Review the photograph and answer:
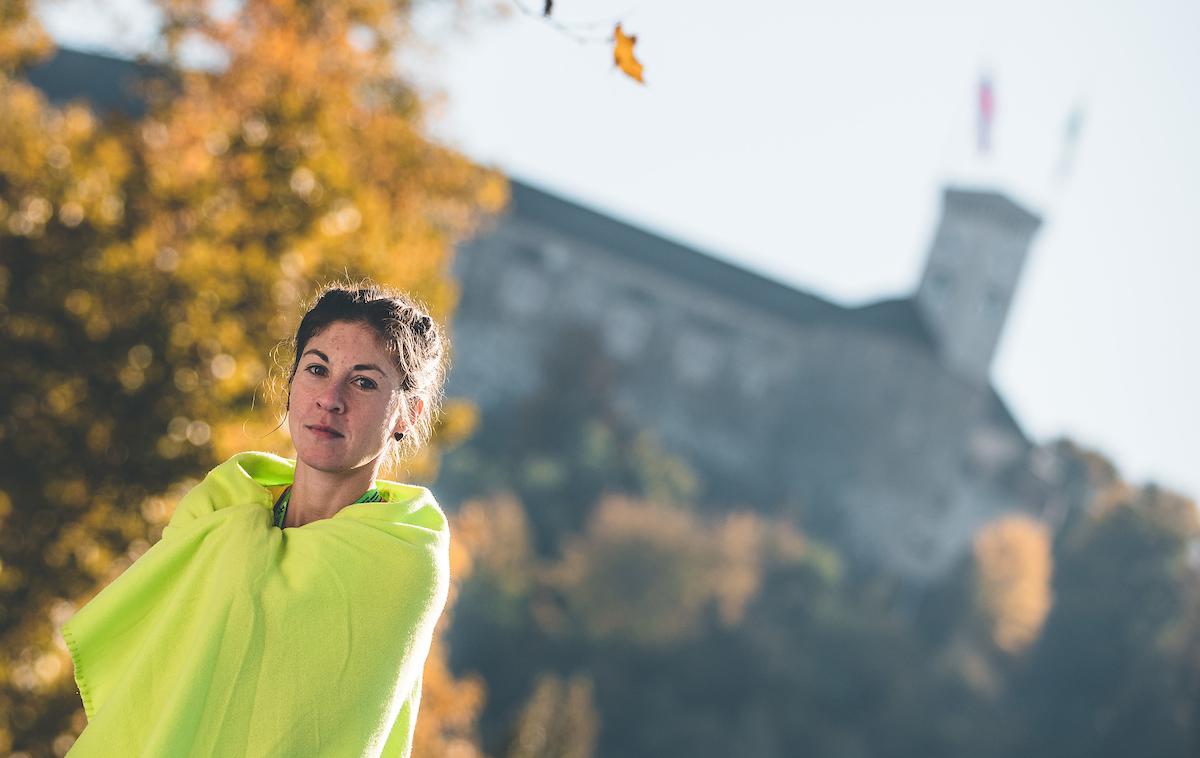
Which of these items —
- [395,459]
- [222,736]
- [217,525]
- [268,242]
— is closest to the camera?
[222,736]

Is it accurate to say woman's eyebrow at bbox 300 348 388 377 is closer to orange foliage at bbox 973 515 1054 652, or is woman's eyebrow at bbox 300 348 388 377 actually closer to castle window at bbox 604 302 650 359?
castle window at bbox 604 302 650 359

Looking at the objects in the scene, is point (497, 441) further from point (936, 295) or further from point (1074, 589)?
point (1074, 589)

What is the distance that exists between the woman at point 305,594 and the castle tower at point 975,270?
55469mm

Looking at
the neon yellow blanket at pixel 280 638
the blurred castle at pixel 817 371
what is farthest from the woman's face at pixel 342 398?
the blurred castle at pixel 817 371

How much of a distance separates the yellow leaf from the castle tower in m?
54.6

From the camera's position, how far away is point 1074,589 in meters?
54.5

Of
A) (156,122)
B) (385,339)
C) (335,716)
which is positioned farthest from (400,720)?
(156,122)

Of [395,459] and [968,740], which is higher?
[395,459]

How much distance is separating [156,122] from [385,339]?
33.5ft

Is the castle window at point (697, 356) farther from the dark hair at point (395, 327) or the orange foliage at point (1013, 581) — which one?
the dark hair at point (395, 327)

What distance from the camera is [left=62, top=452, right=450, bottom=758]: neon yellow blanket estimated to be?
225cm

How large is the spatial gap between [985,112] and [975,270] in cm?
691

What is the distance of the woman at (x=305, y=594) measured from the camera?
225cm

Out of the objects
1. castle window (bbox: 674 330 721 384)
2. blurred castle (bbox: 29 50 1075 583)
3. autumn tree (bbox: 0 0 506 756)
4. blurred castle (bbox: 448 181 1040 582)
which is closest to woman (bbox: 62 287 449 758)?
autumn tree (bbox: 0 0 506 756)
